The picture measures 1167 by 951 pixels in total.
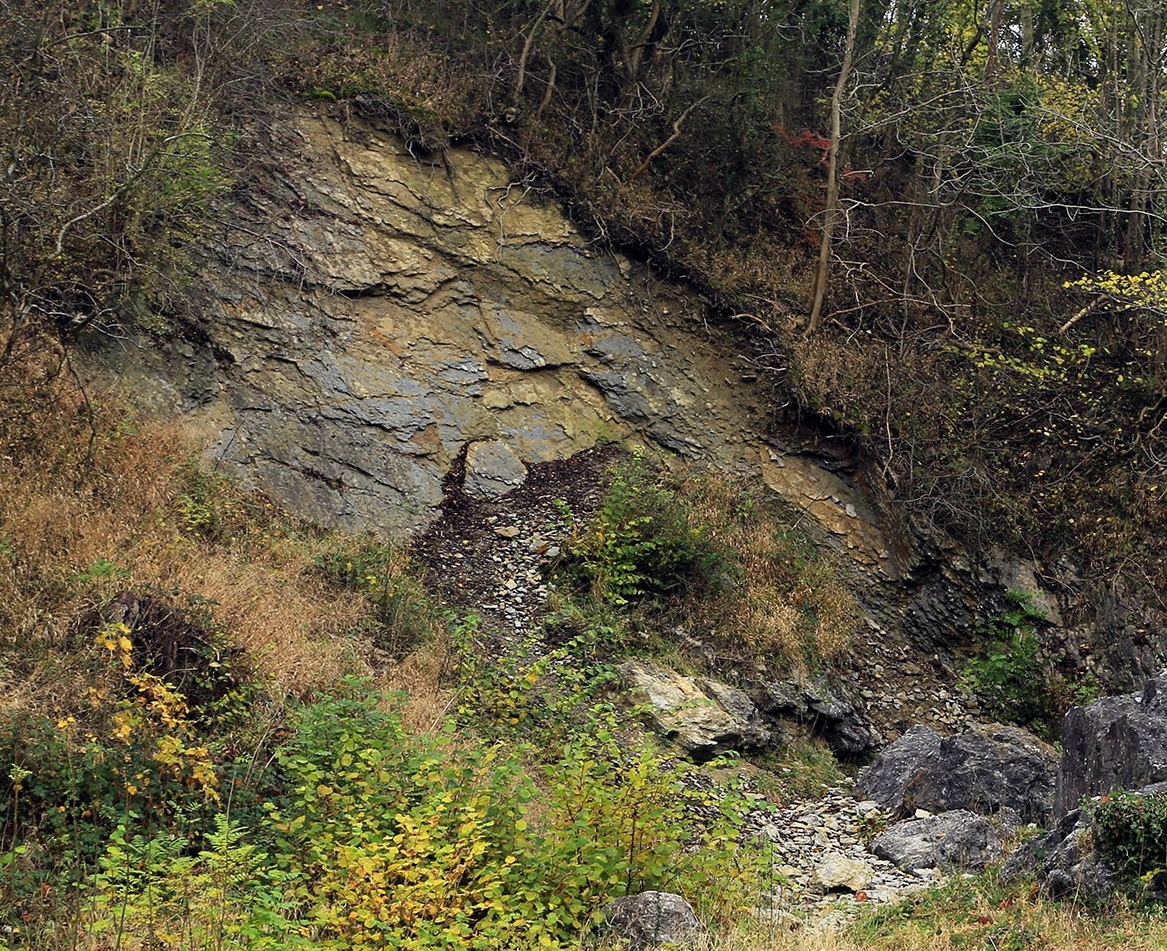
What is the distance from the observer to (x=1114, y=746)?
8.23 m

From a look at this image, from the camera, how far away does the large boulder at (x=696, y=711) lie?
10242mm

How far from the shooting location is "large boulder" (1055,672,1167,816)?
791cm

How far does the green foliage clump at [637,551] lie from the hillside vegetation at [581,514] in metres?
0.05

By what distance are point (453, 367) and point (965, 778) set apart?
7563 mm

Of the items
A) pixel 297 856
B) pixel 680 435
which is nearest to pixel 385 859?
pixel 297 856

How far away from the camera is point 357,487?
39.6 ft

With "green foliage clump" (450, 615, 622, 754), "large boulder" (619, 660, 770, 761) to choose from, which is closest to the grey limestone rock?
"green foliage clump" (450, 615, 622, 754)

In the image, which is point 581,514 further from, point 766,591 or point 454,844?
point 454,844

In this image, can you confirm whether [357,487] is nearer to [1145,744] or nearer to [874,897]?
[874,897]

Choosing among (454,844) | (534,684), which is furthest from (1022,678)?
(454,844)

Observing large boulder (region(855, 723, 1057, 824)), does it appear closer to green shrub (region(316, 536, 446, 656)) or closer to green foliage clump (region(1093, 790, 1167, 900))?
green foliage clump (region(1093, 790, 1167, 900))

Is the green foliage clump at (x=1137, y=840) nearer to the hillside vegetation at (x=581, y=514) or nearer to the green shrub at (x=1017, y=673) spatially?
the hillside vegetation at (x=581, y=514)

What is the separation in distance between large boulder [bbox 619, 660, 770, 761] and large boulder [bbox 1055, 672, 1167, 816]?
9.54 feet

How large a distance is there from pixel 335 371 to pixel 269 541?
3109 mm
